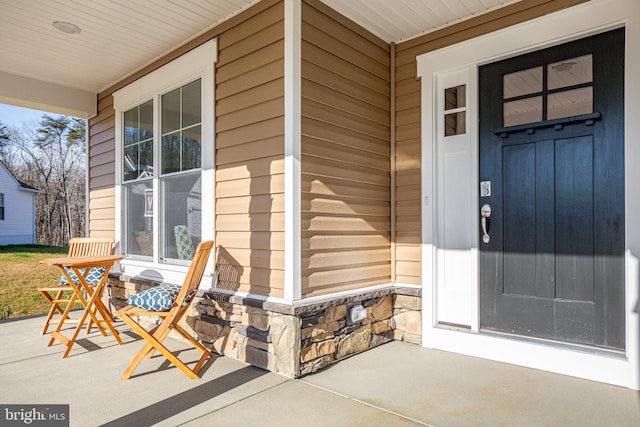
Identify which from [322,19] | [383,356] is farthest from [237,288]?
[322,19]

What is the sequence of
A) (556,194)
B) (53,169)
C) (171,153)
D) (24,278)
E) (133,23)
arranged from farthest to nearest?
(53,169), (24,278), (171,153), (133,23), (556,194)

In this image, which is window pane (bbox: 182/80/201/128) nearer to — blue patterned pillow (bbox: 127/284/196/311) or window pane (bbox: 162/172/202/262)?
window pane (bbox: 162/172/202/262)

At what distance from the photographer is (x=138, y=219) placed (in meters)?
4.53

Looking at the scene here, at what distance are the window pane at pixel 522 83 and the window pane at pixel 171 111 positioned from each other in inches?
112

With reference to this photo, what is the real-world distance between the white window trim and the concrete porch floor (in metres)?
0.93

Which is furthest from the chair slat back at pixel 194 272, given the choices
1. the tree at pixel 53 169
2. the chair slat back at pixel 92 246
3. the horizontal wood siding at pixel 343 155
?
the tree at pixel 53 169

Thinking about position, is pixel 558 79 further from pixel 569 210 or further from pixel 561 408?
pixel 561 408

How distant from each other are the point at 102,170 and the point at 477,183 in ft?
14.3

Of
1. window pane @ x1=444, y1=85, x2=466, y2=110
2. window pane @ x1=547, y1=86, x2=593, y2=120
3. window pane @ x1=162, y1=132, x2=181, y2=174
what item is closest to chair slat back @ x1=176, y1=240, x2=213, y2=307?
window pane @ x1=162, y1=132, x2=181, y2=174

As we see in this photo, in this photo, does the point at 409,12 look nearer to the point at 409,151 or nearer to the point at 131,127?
the point at 409,151

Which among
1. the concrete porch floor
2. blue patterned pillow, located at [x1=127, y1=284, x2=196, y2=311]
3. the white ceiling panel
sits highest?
the white ceiling panel

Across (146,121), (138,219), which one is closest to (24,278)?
(138,219)

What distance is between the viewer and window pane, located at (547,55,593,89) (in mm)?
2851

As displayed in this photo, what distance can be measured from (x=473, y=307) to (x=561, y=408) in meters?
1.02
